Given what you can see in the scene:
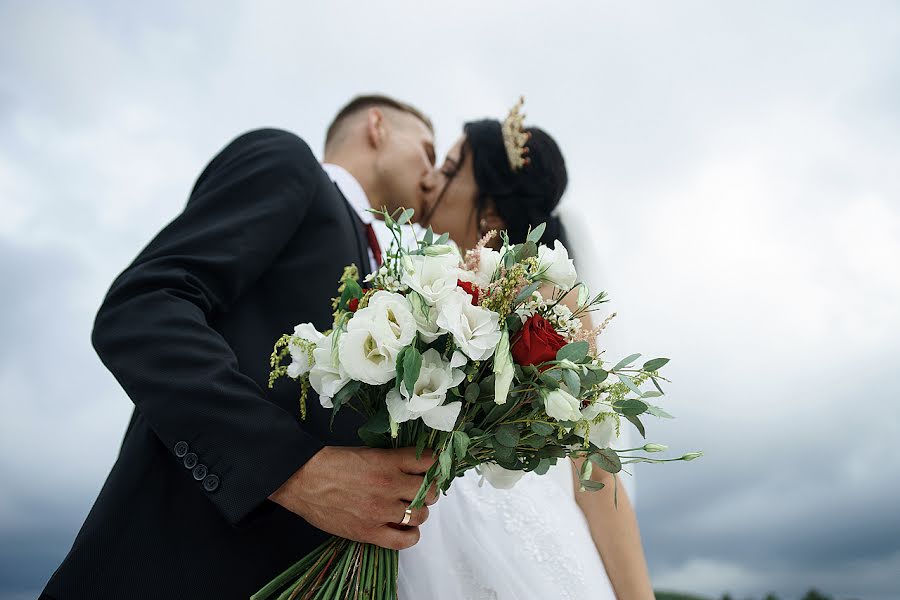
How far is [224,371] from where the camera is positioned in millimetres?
1839

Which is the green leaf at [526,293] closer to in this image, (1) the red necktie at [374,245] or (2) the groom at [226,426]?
(2) the groom at [226,426]

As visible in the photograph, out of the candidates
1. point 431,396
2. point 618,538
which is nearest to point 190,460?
point 431,396

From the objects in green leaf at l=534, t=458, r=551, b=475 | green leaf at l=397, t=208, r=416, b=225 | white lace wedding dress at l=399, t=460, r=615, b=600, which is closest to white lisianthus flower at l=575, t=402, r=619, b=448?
green leaf at l=534, t=458, r=551, b=475

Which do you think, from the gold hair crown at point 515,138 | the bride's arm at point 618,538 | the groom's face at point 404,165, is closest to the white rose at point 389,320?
the bride's arm at point 618,538

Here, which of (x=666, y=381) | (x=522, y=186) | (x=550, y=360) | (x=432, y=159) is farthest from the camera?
(x=432, y=159)

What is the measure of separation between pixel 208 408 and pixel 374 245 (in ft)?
3.79

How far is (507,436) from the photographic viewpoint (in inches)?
62.3

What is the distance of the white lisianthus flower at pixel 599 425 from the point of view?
63.9 inches

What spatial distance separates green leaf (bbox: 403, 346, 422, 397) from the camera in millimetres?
1467

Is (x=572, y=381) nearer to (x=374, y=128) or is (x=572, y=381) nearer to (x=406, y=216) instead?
(x=406, y=216)

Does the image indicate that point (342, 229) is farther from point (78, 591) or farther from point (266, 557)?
point (78, 591)

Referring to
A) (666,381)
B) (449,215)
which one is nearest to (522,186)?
(449,215)

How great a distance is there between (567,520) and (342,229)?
1265mm

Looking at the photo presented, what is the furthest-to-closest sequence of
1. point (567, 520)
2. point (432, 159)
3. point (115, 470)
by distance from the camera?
point (432, 159) < point (567, 520) < point (115, 470)
